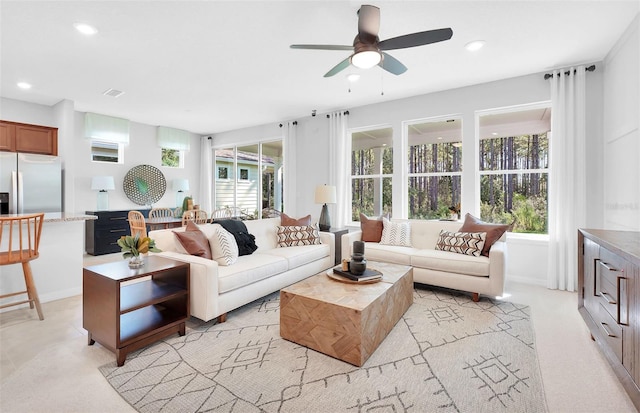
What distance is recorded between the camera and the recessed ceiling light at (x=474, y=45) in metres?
3.09

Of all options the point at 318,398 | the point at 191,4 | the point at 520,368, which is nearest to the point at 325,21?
the point at 191,4

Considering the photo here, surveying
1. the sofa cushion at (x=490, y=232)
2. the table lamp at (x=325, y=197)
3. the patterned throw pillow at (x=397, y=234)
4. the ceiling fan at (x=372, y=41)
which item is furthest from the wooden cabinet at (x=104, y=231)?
the sofa cushion at (x=490, y=232)

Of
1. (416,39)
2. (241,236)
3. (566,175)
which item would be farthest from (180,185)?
(566,175)

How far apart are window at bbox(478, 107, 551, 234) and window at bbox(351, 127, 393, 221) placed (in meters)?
1.45

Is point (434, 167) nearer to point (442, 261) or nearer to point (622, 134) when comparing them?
point (442, 261)

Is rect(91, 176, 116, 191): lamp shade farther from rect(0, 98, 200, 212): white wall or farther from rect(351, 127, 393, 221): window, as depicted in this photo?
rect(351, 127, 393, 221): window

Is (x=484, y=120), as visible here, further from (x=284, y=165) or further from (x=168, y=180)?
(x=168, y=180)

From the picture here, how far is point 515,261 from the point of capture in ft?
13.6

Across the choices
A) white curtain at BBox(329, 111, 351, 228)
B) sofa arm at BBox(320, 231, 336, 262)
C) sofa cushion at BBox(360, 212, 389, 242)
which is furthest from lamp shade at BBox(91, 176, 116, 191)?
sofa cushion at BBox(360, 212, 389, 242)

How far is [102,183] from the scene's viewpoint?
5.83m

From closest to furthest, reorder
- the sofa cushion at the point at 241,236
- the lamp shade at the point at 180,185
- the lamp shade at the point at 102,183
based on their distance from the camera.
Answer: the sofa cushion at the point at 241,236 < the lamp shade at the point at 102,183 < the lamp shade at the point at 180,185

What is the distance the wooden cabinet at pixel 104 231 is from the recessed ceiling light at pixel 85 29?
3665 millimetres

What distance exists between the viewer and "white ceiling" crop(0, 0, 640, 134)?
8.43 ft

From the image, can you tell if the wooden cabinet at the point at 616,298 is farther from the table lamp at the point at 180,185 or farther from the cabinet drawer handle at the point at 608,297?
the table lamp at the point at 180,185
